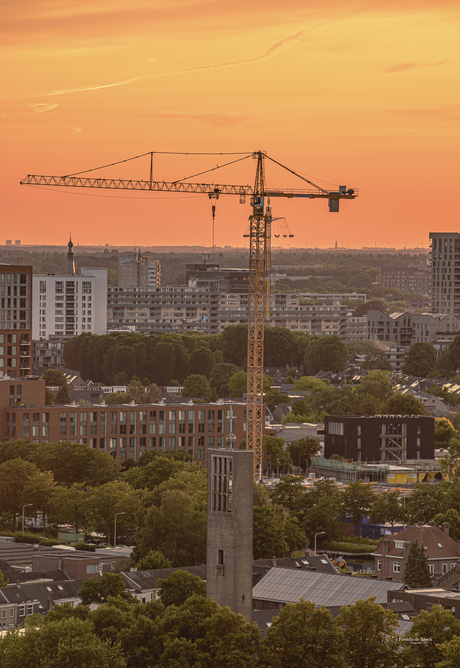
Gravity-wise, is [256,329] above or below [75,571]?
above

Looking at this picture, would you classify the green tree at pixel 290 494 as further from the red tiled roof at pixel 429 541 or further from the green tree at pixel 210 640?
the green tree at pixel 210 640

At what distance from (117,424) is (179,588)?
75.4 m

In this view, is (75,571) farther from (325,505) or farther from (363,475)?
(363,475)

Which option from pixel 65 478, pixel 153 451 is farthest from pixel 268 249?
pixel 65 478

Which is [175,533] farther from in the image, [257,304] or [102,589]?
[257,304]

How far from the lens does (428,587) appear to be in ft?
276

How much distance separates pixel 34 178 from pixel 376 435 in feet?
179

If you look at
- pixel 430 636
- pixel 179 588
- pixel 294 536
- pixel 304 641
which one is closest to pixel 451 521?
pixel 294 536

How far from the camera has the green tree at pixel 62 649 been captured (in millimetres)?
55531

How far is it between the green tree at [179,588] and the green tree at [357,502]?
135ft

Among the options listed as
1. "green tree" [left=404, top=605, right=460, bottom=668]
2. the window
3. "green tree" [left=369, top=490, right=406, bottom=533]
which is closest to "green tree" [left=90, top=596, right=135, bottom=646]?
"green tree" [left=404, top=605, right=460, bottom=668]

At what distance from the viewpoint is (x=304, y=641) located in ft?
188

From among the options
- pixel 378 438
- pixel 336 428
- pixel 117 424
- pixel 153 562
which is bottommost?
pixel 153 562

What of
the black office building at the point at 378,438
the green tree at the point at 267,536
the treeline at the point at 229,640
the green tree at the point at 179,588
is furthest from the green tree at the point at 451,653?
the black office building at the point at 378,438
